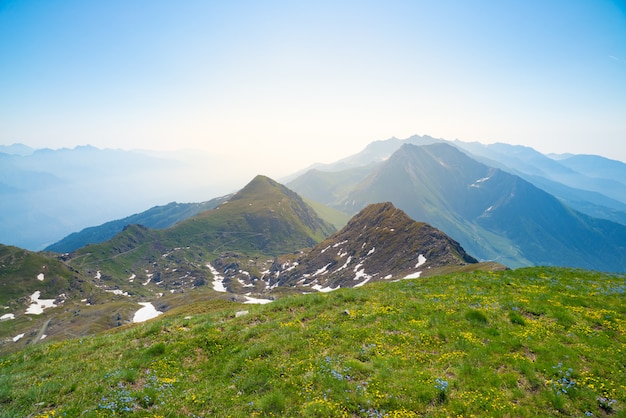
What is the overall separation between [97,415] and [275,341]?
29.0 feet

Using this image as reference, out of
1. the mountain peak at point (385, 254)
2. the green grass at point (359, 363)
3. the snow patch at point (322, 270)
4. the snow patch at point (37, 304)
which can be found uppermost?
the green grass at point (359, 363)

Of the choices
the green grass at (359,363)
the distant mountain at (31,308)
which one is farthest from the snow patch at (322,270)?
the green grass at (359,363)

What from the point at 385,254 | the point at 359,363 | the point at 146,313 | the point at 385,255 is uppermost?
the point at 359,363

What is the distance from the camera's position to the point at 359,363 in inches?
580

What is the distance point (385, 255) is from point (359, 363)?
138231 mm

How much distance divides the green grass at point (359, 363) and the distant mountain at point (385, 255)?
8418cm

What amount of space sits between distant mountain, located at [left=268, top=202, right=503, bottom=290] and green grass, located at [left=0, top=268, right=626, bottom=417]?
8418 cm

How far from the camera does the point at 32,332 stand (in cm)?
13688

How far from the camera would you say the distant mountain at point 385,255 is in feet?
405

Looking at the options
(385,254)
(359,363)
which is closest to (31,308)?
(385,254)

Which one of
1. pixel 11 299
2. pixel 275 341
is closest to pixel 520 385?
pixel 275 341

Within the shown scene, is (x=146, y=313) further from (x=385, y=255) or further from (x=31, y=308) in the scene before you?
(x=385, y=255)

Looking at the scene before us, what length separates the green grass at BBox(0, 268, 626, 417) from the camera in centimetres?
1226

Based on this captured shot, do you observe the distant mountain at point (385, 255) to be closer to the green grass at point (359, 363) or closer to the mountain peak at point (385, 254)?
the mountain peak at point (385, 254)
